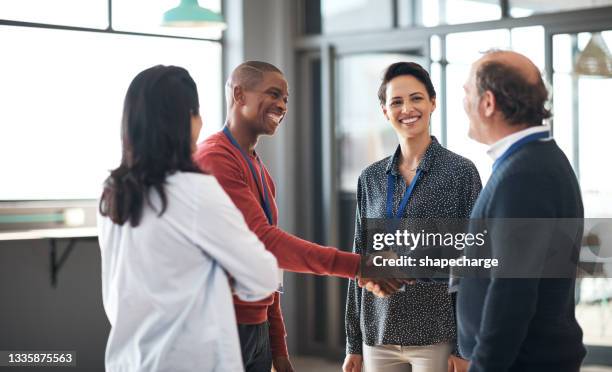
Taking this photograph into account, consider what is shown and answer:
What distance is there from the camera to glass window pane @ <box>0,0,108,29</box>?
4531 millimetres

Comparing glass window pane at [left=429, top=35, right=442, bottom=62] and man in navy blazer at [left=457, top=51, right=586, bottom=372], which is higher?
glass window pane at [left=429, top=35, right=442, bottom=62]

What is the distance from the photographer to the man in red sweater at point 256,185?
2.16m

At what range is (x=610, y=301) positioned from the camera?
4.36m

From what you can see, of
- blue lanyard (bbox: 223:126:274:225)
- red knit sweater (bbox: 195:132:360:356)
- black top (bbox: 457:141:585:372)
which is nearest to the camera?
black top (bbox: 457:141:585:372)

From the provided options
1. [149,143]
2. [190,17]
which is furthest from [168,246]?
[190,17]

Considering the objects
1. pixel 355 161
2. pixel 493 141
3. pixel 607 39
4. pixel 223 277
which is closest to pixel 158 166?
pixel 223 277

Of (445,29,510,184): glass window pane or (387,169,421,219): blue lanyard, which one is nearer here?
(387,169,421,219): blue lanyard

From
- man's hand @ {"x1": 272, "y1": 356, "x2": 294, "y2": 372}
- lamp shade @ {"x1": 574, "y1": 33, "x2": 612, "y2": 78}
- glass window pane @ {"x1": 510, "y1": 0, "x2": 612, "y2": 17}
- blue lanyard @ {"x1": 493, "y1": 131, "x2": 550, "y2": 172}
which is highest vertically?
glass window pane @ {"x1": 510, "y1": 0, "x2": 612, "y2": 17}

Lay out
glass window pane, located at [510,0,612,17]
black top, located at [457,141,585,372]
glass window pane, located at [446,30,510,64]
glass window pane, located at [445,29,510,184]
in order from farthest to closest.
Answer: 1. glass window pane, located at [445,29,510,184]
2. glass window pane, located at [446,30,510,64]
3. glass window pane, located at [510,0,612,17]
4. black top, located at [457,141,585,372]

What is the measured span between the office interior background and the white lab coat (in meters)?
2.63

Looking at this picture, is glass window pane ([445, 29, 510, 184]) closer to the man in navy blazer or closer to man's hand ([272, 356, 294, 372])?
man's hand ([272, 356, 294, 372])

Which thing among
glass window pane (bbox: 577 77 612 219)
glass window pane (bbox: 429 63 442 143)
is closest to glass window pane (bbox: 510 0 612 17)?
glass window pane (bbox: 577 77 612 219)

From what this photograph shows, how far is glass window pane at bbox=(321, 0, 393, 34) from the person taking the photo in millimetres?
5180

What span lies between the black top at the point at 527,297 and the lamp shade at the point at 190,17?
271 centimetres
